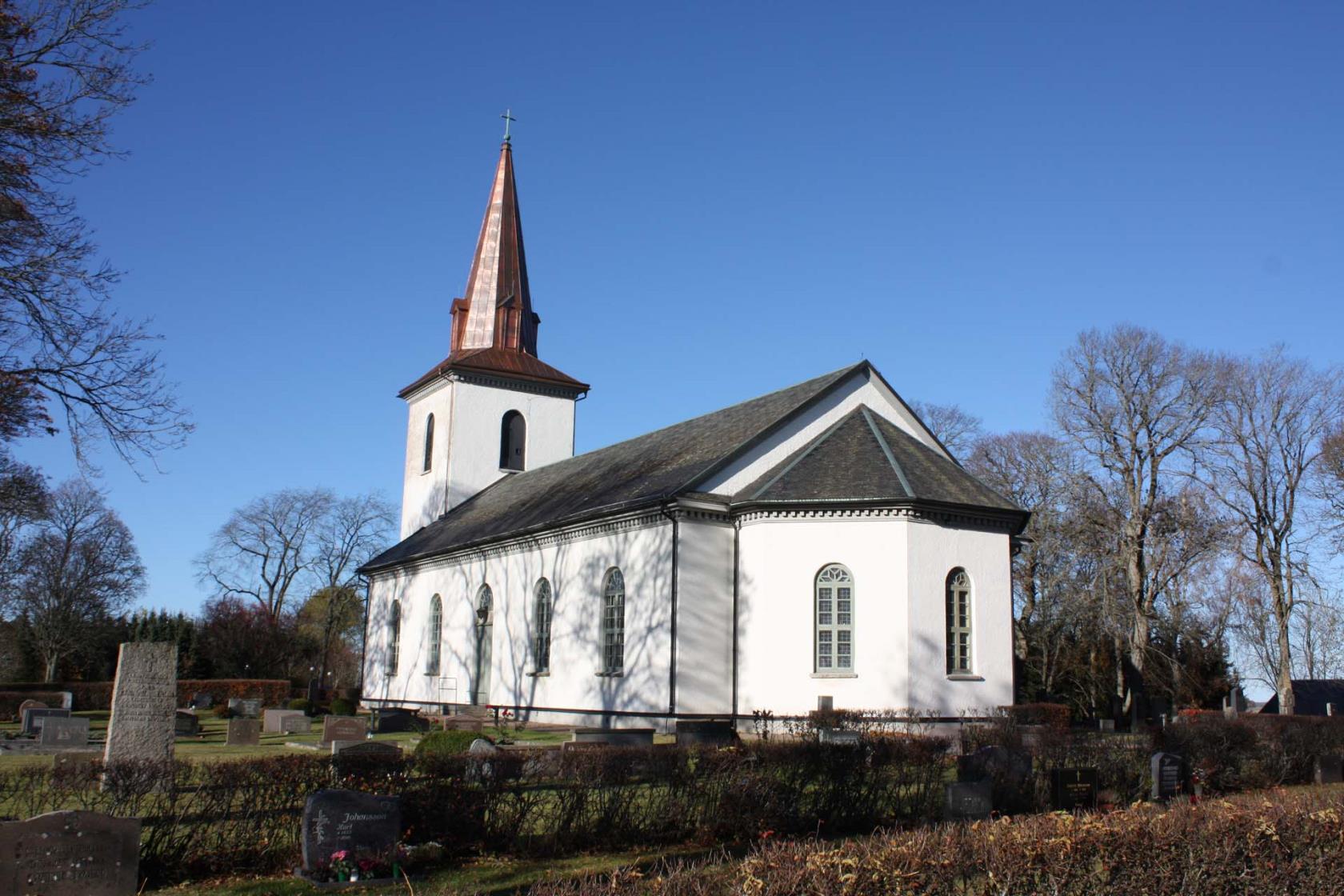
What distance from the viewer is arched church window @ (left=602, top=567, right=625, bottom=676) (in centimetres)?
2675

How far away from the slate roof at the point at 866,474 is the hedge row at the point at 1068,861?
15.2m

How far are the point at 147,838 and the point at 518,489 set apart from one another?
2815 centimetres

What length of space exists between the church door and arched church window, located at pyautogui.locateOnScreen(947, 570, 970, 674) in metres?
14.6

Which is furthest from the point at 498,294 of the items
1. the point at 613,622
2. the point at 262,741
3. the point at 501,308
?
the point at 262,741

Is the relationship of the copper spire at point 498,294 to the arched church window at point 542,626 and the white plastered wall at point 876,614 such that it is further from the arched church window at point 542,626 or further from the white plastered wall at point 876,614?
the white plastered wall at point 876,614

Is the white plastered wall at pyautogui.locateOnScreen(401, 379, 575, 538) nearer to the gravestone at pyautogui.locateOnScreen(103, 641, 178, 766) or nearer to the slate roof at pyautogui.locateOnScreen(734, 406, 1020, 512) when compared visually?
the slate roof at pyautogui.locateOnScreen(734, 406, 1020, 512)

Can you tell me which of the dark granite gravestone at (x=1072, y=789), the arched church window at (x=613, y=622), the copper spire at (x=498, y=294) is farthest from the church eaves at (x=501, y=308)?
the dark granite gravestone at (x=1072, y=789)

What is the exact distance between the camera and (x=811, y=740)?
524 inches

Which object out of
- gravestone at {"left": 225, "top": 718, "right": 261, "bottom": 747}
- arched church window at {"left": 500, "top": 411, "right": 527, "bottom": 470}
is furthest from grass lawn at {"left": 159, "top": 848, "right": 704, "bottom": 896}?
arched church window at {"left": 500, "top": 411, "right": 527, "bottom": 470}

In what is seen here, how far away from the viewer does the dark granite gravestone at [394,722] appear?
1065 inches

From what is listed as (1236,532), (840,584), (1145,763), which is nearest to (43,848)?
(1145,763)

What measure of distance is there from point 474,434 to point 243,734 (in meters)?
17.9

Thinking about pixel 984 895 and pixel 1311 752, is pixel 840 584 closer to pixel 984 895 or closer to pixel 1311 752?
pixel 1311 752

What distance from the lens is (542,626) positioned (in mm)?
30266
